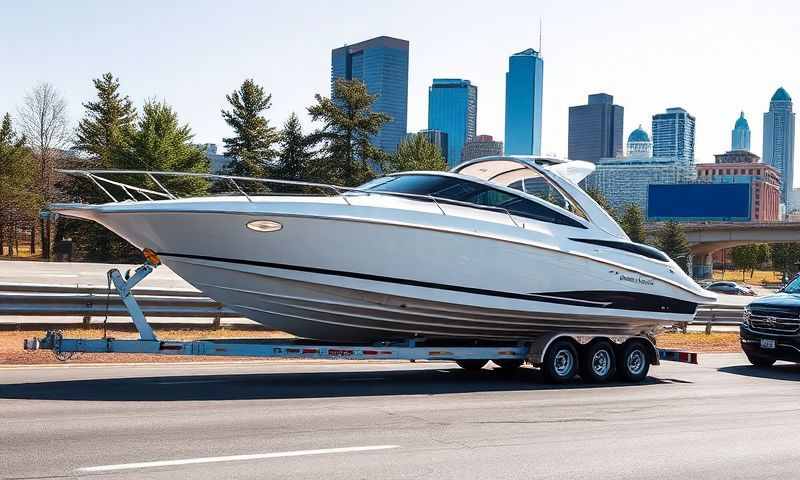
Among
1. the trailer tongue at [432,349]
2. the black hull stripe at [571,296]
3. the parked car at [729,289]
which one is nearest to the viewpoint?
the trailer tongue at [432,349]

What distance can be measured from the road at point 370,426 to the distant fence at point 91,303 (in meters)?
3.66

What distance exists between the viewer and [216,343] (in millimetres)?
10938

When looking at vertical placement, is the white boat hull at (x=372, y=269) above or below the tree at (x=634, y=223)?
below

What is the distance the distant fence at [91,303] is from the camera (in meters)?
16.1

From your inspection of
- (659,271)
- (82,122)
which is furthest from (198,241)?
(82,122)

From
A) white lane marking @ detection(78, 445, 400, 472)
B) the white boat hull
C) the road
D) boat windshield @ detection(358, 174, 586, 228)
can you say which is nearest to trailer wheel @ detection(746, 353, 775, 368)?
the road

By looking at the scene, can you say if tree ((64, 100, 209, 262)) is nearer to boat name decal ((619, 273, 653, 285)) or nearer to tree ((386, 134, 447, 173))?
tree ((386, 134, 447, 173))

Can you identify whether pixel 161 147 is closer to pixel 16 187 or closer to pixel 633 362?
pixel 16 187

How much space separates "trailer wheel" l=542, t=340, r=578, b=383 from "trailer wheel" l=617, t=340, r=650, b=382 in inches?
36.6

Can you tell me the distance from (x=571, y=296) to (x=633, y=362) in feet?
6.33

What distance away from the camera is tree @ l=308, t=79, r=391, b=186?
5572cm

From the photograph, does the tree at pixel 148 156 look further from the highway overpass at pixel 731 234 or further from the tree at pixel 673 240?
the highway overpass at pixel 731 234

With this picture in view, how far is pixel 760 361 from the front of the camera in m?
17.7

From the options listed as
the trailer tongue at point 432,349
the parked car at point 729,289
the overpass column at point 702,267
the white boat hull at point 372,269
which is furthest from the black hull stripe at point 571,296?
the overpass column at point 702,267
